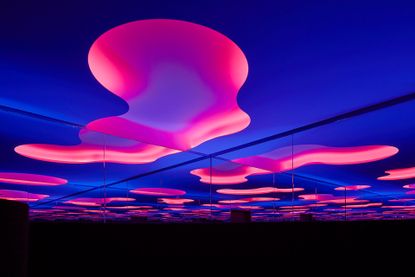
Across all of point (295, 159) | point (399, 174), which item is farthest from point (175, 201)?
point (399, 174)

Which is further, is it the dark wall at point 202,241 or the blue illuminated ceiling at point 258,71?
the blue illuminated ceiling at point 258,71

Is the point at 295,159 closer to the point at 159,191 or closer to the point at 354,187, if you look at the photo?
the point at 354,187

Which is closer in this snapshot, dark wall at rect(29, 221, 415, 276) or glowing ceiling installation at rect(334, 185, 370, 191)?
dark wall at rect(29, 221, 415, 276)

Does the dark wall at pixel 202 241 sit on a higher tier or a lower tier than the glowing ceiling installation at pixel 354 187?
lower

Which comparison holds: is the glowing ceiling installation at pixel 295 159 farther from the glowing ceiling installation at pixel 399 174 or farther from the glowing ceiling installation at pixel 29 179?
the glowing ceiling installation at pixel 29 179

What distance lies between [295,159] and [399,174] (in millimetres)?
3473

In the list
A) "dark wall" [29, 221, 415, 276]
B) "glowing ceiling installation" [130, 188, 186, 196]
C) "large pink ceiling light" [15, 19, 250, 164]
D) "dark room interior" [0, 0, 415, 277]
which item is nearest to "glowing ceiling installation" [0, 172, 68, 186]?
"dark room interior" [0, 0, 415, 277]

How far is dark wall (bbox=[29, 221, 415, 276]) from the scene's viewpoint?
80.9 inches

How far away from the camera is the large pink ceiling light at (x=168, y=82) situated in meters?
2.86

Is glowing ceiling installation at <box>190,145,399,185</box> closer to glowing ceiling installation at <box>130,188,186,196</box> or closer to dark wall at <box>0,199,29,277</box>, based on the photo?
glowing ceiling installation at <box>130,188,186,196</box>

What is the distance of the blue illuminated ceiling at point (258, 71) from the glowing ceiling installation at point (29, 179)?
0.50m

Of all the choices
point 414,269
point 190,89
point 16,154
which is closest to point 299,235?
point 414,269

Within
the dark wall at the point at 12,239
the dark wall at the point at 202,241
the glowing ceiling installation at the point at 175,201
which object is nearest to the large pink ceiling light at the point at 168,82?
the dark wall at the point at 202,241

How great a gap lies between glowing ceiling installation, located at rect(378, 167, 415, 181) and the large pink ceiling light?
5456 millimetres
